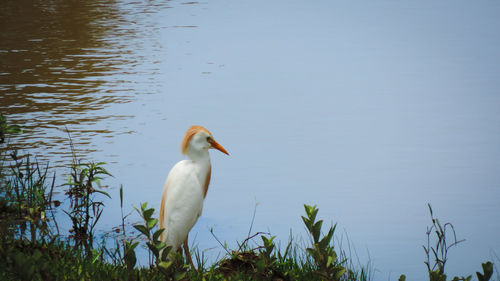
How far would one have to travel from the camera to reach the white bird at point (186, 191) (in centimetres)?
330

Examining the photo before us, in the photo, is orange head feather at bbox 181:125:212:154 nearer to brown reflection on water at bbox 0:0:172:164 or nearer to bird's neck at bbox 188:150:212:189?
bird's neck at bbox 188:150:212:189

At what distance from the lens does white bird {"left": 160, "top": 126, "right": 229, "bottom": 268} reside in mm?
3299

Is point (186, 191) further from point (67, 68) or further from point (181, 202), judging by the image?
point (67, 68)

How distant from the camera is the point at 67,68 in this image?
336 inches

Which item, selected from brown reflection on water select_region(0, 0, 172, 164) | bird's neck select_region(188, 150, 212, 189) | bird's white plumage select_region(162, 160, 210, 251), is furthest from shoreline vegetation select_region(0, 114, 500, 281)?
brown reflection on water select_region(0, 0, 172, 164)

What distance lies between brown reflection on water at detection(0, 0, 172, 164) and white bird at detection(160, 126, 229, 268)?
2.31 meters

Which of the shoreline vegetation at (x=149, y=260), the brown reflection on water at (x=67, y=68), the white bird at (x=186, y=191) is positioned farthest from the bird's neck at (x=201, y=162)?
the brown reflection on water at (x=67, y=68)

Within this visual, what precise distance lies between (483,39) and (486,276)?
8429 millimetres

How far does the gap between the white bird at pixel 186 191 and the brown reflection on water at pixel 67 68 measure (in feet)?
7.58

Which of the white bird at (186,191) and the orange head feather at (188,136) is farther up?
the orange head feather at (188,136)

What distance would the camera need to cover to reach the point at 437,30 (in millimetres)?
10703

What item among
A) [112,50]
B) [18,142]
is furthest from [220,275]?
[112,50]

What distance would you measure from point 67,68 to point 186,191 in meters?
5.73

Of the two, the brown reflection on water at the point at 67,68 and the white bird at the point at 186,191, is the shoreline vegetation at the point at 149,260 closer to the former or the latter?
the white bird at the point at 186,191
